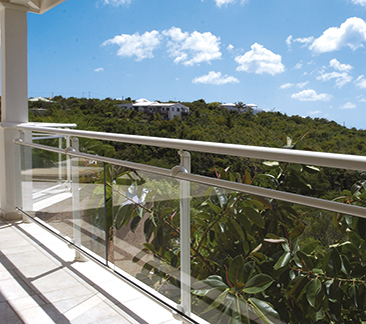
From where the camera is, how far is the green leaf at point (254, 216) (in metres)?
1.20

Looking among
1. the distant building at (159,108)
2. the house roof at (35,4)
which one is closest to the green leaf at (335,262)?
the house roof at (35,4)

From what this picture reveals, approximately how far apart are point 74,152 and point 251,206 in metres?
1.56

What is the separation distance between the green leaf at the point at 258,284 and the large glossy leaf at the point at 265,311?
31mm

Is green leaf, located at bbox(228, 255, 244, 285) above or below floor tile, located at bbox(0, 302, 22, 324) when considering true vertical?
above

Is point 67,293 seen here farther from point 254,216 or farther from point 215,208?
point 254,216

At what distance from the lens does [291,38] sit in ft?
191

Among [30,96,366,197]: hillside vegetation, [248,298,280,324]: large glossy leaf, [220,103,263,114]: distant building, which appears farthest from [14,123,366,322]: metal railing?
[220,103,263,114]: distant building

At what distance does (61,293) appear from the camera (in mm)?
2166

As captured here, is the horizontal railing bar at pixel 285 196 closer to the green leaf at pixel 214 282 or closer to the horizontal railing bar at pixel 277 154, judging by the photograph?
the horizontal railing bar at pixel 277 154

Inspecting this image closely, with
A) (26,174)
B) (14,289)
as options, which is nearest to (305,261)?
(14,289)

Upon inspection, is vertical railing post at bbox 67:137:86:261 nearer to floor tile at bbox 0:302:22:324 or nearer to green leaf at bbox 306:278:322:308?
floor tile at bbox 0:302:22:324

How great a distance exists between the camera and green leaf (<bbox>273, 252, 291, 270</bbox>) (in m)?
1.13

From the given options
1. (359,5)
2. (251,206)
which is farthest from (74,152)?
(359,5)

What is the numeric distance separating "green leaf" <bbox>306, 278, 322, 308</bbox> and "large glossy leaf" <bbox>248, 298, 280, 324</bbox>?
13cm
